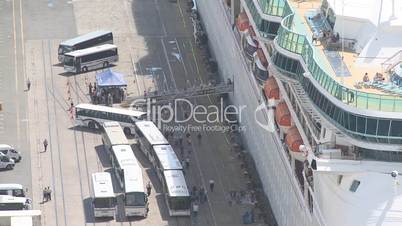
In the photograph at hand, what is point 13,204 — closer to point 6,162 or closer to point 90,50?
point 6,162

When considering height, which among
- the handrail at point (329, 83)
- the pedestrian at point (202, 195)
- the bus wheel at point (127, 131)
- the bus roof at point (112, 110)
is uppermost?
the handrail at point (329, 83)

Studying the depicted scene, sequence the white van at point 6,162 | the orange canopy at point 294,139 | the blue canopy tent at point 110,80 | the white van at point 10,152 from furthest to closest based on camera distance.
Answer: the blue canopy tent at point 110,80, the white van at point 10,152, the white van at point 6,162, the orange canopy at point 294,139

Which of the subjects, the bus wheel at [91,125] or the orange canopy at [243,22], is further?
the bus wheel at [91,125]

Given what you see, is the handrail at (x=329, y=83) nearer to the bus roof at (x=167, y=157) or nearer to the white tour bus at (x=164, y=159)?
the bus roof at (x=167, y=157)

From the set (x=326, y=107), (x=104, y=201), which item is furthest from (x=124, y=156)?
(x=326, y=107)

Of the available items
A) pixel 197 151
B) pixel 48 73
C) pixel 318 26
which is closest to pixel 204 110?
pixel 197 151

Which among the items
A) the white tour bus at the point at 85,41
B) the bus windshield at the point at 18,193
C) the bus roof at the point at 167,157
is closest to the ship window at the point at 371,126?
the bus roof at the point at 167,157
